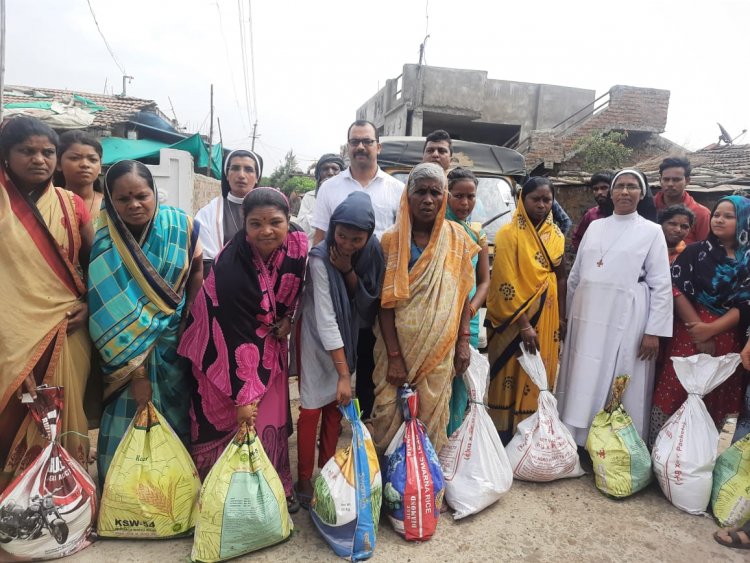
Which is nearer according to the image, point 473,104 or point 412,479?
point 412,479

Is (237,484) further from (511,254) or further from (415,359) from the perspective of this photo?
(511,254)

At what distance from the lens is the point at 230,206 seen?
3.08 meters

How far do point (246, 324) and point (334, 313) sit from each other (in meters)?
0.44

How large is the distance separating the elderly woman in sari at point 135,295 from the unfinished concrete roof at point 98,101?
33.8ft

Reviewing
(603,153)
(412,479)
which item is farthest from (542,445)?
(603,153)

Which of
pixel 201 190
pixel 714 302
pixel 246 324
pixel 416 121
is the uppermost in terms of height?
pixel 416 121

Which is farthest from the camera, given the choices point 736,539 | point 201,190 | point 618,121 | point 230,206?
point 618,121

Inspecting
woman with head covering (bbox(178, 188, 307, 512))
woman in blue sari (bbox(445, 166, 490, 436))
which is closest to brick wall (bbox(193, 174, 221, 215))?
woman in blue sari (bbox(445, 166, 490, 436))

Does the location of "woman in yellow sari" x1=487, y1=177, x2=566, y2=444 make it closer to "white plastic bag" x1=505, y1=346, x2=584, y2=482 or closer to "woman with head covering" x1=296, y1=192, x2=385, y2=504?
"white plastic bag" x1=505, y1=346, x2=584, y2=482

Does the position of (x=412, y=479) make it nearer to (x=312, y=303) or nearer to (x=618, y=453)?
(x=312, y=303)

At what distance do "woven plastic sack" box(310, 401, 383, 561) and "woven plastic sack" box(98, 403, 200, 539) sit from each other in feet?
2.22

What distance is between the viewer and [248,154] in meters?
3.06

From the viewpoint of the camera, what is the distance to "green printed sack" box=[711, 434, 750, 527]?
241 centimetres

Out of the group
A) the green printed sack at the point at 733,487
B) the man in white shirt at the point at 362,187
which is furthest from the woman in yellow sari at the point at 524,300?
the green printed sack at the point at 733,487
